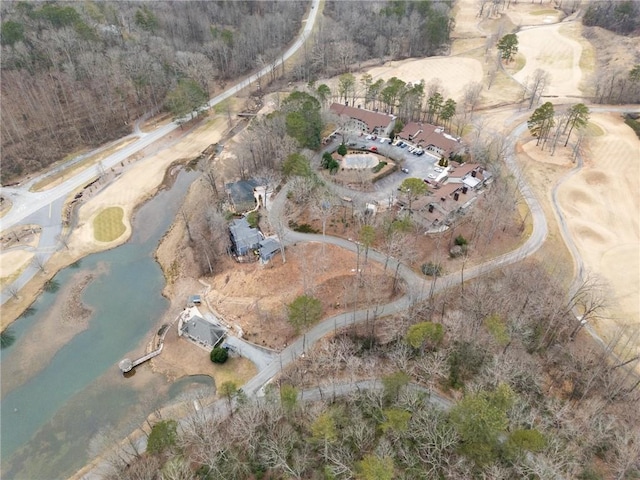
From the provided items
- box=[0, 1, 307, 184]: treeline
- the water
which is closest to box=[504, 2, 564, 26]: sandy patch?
box=[0, 1, 307, 184]: treeline

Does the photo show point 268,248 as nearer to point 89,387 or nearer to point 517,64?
point 89,387

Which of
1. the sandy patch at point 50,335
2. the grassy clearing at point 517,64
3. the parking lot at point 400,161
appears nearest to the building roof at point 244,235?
the sandy patch at point 50,335

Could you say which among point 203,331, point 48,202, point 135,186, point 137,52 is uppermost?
point 137,52

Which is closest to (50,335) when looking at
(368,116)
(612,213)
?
(368,116)

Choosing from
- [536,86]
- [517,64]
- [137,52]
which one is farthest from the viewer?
[517,64]

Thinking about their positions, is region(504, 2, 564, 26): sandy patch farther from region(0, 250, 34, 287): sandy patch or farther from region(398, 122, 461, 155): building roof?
region(0, 250, 34, 287): sandy patch

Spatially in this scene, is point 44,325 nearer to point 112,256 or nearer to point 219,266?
point 112,256

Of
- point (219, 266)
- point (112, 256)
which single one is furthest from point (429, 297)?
point (112, 256)

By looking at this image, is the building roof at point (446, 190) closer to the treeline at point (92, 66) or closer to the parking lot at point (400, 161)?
the parking lot at point (400, 161)
